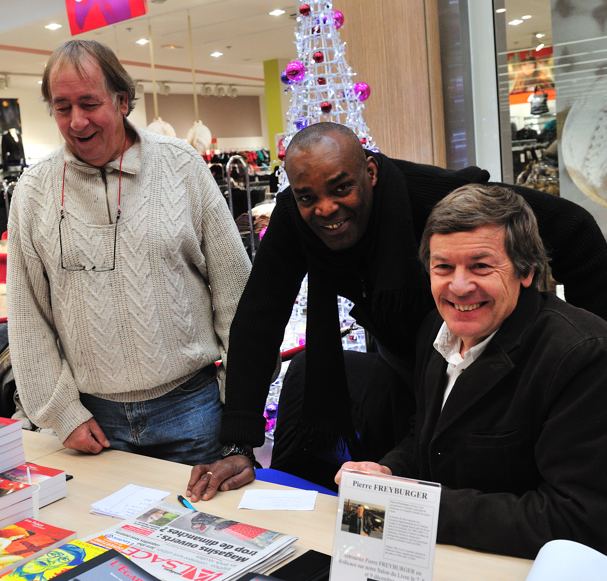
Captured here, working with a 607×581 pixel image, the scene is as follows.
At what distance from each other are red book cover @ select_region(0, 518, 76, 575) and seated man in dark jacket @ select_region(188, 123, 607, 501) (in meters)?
0.36

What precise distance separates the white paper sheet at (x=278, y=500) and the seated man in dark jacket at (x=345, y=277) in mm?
74

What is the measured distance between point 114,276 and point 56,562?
2.59ft

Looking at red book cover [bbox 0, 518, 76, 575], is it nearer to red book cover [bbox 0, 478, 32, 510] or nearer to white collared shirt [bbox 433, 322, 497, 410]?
red book cover [bbox 0, 478, 32, 510]

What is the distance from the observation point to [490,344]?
1.44 metres

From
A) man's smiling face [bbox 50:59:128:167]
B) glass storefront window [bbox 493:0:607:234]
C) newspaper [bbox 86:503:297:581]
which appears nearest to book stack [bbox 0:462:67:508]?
newspaper [bbox 86:503:297:581]

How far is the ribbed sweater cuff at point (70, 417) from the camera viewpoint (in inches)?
77.3

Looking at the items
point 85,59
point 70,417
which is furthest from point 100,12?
point 70,417

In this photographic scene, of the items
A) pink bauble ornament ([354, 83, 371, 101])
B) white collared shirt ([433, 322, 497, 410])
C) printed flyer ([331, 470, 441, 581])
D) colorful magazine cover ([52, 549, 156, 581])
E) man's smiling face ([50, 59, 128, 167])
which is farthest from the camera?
pink bauble ornament ([354, 83, 371, 101])

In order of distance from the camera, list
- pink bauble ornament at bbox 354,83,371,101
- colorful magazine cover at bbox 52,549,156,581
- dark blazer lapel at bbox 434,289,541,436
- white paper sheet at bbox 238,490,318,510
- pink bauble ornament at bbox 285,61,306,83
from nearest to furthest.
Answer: colorful magazine cover at bbox 52,549,156,581
dark blazer lapel at bbox 434,289,541,436
white paper sheet at bbox 238,490,318,510
pink bauble ornament at bbox 285,61,306,83
pink bauble ornament at bbox 354,83,371,101

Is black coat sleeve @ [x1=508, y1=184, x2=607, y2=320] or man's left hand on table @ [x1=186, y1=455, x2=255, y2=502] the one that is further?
black coat sleeve @ [x1=508, y1=184, x2=607, y2=320]

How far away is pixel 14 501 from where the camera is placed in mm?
1576

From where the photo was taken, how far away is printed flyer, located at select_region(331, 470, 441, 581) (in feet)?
3.28

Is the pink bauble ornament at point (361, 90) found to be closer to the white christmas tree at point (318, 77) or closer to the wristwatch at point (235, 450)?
the white christmas tree at point (318, 77)

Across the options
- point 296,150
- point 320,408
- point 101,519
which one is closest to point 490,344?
point 296,150
